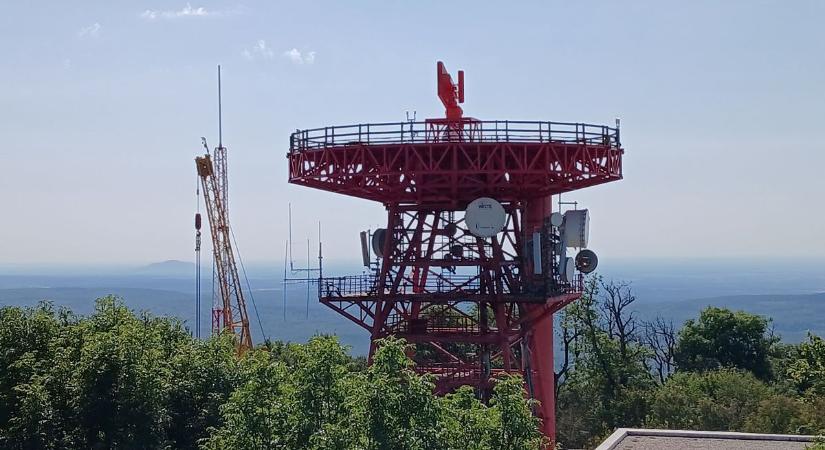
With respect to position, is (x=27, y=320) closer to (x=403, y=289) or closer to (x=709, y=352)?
(x=403, y=289)

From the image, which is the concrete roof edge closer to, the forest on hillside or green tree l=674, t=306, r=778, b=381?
the forest on hillside

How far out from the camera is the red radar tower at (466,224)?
33.2 meters

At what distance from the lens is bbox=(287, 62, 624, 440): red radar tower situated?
3325 cm

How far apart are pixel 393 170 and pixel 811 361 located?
2044 centimetres

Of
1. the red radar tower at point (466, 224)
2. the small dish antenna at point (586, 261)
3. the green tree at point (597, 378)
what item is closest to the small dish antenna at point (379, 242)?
the red radar tower at point (466, 224)

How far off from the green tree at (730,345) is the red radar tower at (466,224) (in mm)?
36245

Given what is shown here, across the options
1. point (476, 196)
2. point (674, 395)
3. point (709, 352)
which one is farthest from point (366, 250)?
point (709, 352)

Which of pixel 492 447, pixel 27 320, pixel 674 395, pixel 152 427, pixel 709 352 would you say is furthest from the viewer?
pixel 709 352

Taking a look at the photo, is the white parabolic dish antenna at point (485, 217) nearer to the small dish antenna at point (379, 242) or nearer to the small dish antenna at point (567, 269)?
the small dish antenna at point (567, 269)

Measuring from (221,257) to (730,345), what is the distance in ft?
189

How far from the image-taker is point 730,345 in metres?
Answer: 70.1

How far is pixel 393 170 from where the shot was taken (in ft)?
109

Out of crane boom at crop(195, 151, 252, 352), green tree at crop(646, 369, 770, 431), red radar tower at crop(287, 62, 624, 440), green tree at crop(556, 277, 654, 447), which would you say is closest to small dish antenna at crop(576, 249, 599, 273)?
red radar tower at crop(287, 62, 624, 440)

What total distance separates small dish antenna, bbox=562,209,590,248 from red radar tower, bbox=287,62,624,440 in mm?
38
